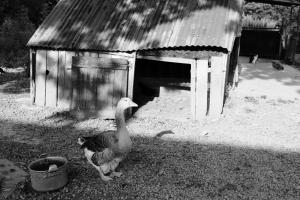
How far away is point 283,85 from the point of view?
16031 millimetres

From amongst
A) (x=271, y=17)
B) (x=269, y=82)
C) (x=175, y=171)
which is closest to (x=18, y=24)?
(x=269, y=82)

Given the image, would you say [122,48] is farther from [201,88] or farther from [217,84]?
[217,84]

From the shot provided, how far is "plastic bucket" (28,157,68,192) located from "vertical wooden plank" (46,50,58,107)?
5.38 metres

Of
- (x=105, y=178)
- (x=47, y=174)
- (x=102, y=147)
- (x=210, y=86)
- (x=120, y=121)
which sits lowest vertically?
→ (x=105, y=178)

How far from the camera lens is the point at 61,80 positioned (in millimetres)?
10953

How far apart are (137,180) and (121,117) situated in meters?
1.22

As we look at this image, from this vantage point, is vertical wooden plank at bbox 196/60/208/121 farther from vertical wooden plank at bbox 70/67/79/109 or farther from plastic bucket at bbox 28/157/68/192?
plastic bucket at bbox 28/157/68/192

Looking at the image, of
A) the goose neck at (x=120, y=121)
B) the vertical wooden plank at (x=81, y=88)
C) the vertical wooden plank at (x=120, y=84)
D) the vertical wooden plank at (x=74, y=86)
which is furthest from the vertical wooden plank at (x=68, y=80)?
the goose neck at (x=120, y=121)

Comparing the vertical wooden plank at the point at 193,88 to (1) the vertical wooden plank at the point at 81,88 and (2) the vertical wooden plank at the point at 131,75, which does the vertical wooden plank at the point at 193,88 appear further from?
(1) the vertical wooden plank at the point at 81,88

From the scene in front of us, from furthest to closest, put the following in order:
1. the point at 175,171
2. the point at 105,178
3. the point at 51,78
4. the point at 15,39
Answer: the point at 15,39 → the point at 51,78 → the point at 175,171 → the point at 105,178

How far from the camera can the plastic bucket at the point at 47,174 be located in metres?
5.61

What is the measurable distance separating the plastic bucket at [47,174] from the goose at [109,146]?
53cm

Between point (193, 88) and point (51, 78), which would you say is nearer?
point (193, 88)

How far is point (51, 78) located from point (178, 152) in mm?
5346
